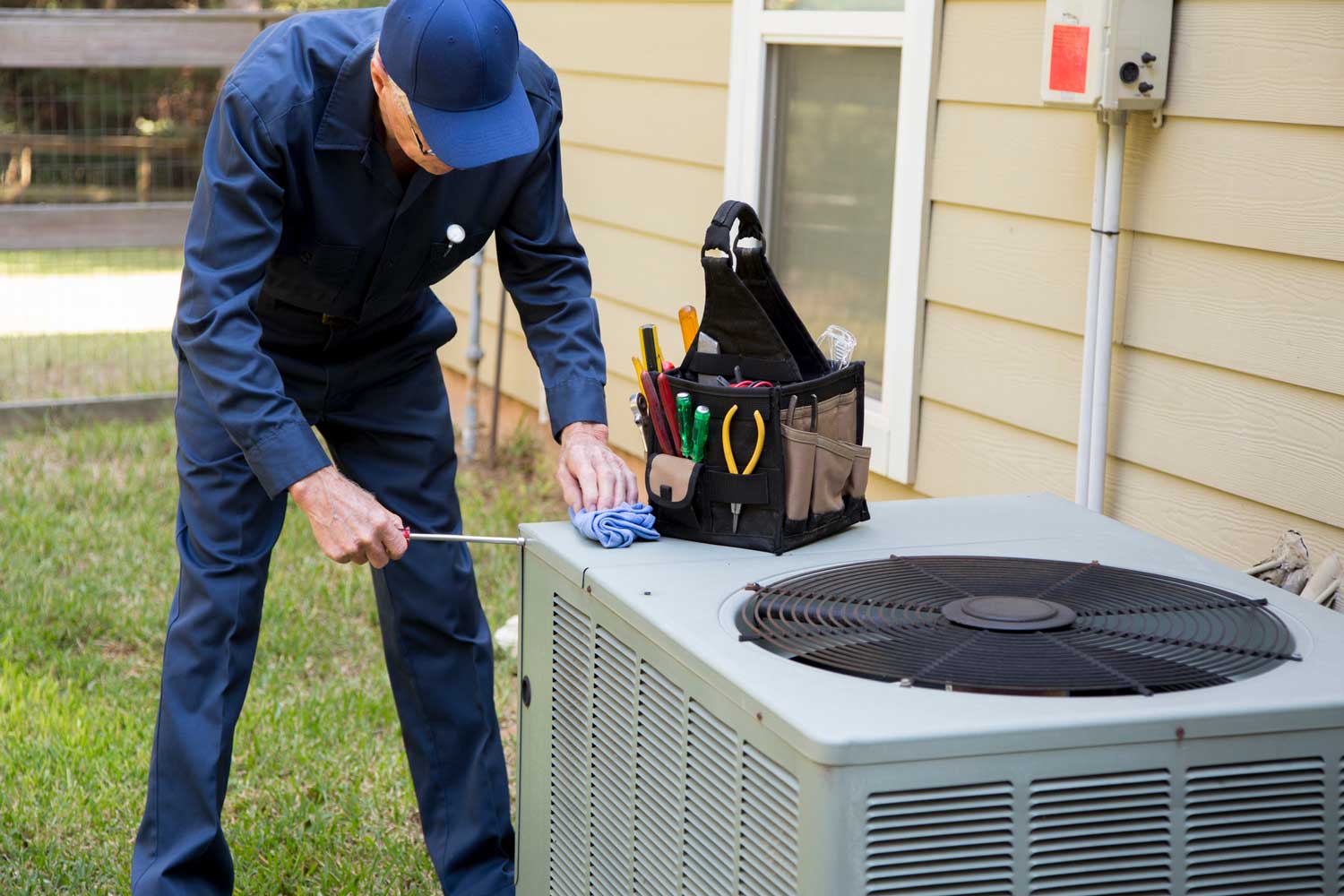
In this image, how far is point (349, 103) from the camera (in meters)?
2.25

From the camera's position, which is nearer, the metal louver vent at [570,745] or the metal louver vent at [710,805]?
the metal louver vent at [710,805]

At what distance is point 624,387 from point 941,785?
3617 mm

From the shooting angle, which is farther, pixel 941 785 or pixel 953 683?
pixel 953 683

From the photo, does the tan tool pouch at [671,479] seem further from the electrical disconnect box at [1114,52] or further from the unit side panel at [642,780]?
the electrical disconnect box at [1114,52]

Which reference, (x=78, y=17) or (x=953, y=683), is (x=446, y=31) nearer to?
(x=953, y=683)

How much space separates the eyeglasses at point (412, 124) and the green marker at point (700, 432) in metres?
0.52

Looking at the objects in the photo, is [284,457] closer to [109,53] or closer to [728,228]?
[728,228]

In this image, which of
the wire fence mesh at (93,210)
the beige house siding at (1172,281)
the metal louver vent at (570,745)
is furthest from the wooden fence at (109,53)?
the metal louver vent at (570,745)

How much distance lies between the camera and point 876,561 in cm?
191

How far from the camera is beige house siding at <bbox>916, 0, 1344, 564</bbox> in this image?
2.39 meters

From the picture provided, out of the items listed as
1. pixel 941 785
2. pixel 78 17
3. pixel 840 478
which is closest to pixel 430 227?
pixel 840 478

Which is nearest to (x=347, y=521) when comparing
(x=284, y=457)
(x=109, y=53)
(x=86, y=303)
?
(x=284, y=457)

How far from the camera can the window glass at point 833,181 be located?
3.61 meters

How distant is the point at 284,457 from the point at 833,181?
2.04 metres
